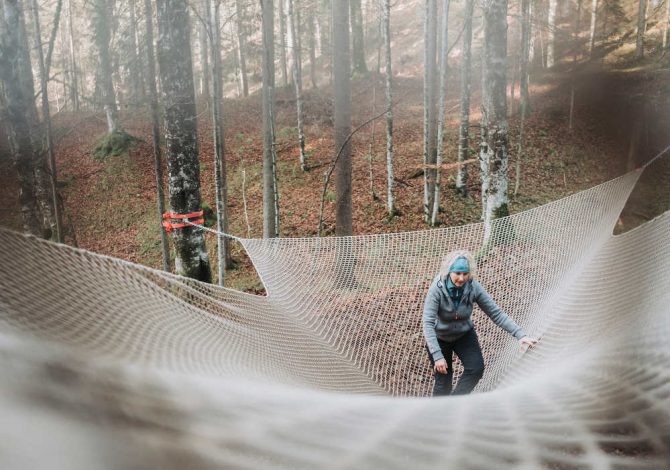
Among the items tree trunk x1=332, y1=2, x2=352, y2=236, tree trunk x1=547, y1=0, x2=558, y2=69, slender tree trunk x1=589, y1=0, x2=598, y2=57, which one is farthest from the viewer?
tree trunk x1=547, y1=0, x2=558, y2=69

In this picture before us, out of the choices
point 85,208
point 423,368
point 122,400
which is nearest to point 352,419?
point 122,400

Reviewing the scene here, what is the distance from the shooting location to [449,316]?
6.38 feet

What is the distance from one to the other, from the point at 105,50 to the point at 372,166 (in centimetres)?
552

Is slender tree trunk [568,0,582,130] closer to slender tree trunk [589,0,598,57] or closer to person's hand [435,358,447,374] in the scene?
slender tree trunk [589,0,598,57]

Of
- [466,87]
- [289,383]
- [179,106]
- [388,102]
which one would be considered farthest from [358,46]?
[289,383]

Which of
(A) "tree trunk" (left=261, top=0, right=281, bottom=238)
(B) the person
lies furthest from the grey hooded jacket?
(A) "tree trunk" (left=261, top=0, right=281, bottom=238)

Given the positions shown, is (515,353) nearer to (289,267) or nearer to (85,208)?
(289,267)

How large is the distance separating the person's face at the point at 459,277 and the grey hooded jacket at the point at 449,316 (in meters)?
0.05

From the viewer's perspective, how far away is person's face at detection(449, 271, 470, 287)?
1864mm

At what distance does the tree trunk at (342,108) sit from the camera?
172 inches

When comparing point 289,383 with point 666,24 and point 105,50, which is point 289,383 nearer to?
point 666,24

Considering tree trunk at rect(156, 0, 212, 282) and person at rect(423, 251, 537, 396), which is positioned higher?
tree trunk at rect(156, 0, 212, 282)

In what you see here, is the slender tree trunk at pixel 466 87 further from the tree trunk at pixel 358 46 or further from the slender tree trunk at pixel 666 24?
the tree trunk at pixel 358 46

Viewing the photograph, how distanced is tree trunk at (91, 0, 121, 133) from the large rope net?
25.9 feet
